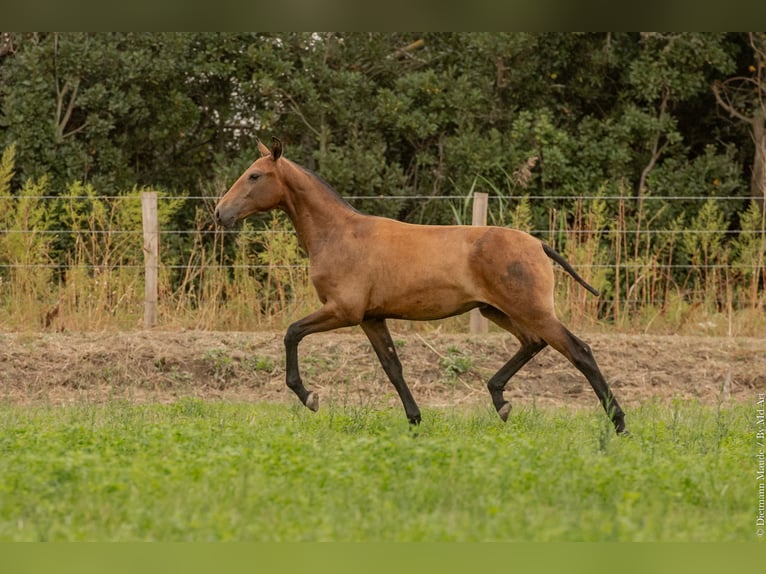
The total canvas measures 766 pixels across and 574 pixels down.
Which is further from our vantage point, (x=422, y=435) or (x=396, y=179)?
(x=396, y=179)

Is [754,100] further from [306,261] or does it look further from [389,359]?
[389,359]

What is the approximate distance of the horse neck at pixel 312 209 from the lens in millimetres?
9492

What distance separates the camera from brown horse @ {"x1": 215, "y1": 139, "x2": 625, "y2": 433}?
8.95 meters

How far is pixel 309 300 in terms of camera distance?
576 inches

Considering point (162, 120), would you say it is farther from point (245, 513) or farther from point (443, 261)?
point (245, 513)

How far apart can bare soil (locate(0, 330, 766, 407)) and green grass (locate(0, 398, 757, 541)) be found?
12.4ft

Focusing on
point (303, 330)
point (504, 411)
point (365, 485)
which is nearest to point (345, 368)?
point (303, 330)

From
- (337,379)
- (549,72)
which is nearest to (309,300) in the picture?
(337,379)

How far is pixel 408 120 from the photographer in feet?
63.7

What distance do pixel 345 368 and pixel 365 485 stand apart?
260 inches

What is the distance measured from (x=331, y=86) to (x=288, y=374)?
37.2 ft

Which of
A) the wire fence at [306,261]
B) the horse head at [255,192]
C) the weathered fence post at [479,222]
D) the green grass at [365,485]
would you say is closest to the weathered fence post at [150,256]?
the wire fence at [306,261]

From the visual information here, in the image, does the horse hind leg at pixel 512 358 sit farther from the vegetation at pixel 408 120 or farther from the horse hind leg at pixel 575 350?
the vegetation at pixel 408 120

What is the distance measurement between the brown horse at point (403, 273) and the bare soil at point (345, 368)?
2306 mm
